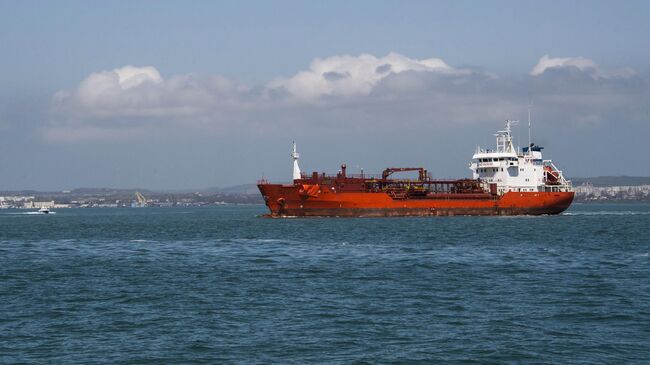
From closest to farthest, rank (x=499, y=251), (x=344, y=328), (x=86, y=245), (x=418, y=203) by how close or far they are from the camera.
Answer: (x=344, y=328)
(x=499, y=251)
(x=86, y=245)
(x=418, y=203)

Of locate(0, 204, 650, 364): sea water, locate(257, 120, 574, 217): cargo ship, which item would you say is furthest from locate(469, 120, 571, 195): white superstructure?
locate(0, 204, 650, 364): sea water

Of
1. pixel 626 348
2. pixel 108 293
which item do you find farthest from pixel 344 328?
pixel 108 293

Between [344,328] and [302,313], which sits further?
[302,313]

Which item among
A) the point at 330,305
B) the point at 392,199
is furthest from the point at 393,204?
the point at 330,305

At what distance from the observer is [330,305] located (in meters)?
27.0

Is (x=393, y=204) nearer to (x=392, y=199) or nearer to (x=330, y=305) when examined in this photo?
(x=392, y=199)

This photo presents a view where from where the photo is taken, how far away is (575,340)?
69.9 feet

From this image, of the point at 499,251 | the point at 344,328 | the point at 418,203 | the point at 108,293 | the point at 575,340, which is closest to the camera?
the point at 575,340

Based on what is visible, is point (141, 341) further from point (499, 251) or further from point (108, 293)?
point (499, 251)

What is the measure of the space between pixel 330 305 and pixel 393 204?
61.0 m

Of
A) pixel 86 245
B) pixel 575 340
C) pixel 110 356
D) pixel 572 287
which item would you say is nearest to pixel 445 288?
pixel 572 287

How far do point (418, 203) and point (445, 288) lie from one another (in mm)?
57396

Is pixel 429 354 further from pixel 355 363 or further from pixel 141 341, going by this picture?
pixel 141 341

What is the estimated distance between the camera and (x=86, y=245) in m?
56.4
